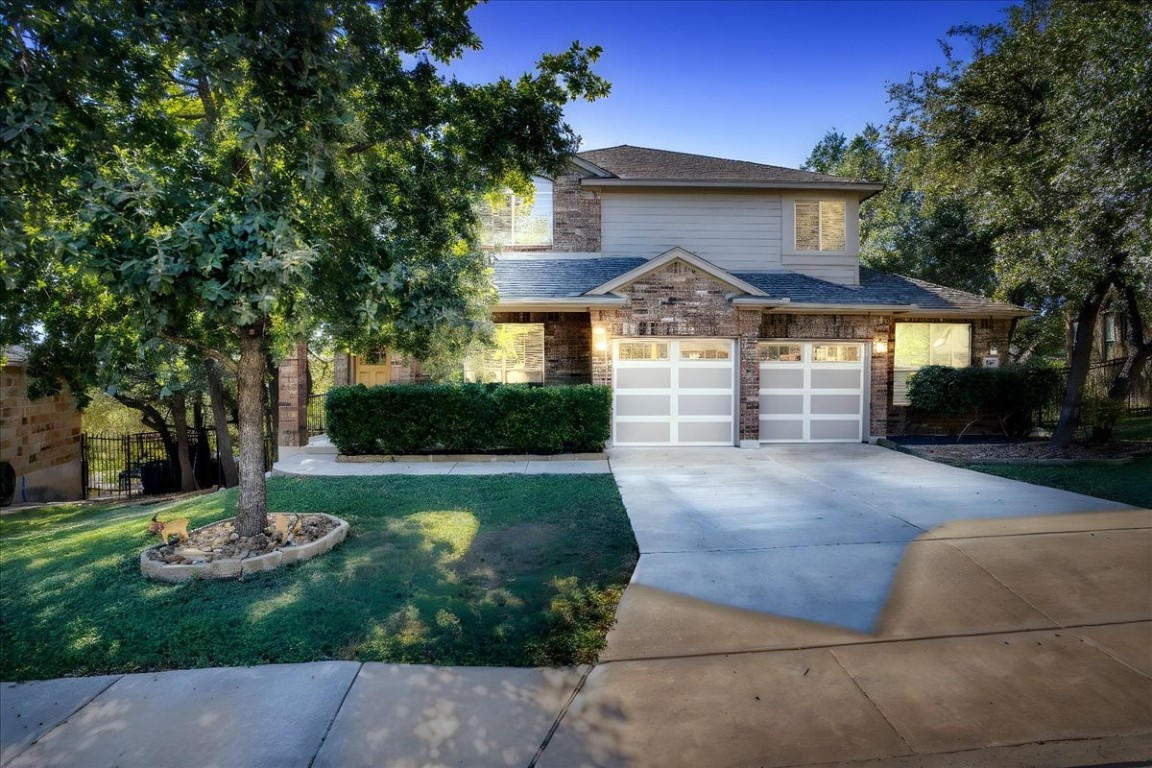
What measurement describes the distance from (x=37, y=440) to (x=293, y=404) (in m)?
6.32

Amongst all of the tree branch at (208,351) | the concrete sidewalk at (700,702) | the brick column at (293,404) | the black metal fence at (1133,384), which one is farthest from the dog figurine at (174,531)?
the black metal fence at (1133,384)

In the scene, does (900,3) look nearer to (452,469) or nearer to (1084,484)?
(1084,484)

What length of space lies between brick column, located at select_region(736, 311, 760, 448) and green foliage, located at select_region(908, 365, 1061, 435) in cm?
403

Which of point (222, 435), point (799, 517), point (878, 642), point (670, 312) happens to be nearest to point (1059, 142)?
point (670, 312)

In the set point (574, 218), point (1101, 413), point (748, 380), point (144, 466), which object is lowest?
point (144, 466)

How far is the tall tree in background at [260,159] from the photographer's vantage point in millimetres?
4184

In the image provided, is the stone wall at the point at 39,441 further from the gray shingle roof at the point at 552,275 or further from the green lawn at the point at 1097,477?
the green lawn at the point at 1097,477

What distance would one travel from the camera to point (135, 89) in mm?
4734

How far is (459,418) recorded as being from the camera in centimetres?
1084

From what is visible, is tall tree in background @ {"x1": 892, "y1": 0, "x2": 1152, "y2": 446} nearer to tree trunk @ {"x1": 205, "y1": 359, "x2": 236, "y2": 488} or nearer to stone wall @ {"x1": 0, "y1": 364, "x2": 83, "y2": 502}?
tree trunk @ {"x1": 205, "y1": 359, "x2": 236, "y2": 488}

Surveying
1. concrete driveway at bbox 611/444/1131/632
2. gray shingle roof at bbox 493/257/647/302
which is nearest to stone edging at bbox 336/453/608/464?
concrete driveway at bbox 611/444/1131/632

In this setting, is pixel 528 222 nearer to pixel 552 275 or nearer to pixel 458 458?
pixel 552 275

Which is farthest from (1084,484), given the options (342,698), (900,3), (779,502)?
(342,698)

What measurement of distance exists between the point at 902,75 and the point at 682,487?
1244 centimetres
